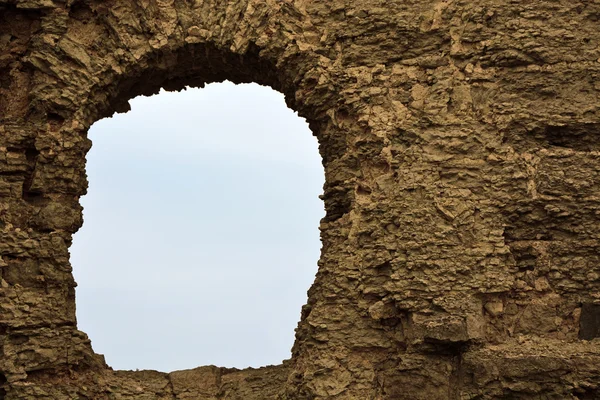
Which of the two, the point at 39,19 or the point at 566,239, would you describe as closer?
the point at 566,239

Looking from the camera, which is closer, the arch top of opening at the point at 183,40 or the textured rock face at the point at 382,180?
the textured rock face at the point at 382,180

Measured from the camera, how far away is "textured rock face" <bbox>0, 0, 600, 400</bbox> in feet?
24.3

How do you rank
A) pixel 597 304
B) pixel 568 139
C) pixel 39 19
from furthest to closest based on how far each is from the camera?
pixel 39 19 → pixel 568 139 → pixel 597 304

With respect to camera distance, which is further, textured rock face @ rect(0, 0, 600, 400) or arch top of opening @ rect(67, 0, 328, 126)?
arch top of opening @ rect(67, 0, 328, 126)

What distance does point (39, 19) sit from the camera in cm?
836

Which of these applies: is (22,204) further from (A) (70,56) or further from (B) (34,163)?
(A) (70,56)

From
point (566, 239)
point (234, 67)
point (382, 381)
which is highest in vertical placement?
point (234, 67)

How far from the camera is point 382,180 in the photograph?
786cm

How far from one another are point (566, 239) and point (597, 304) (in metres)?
0.56

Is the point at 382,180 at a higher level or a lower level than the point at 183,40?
lower

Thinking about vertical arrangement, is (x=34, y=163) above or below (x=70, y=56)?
below

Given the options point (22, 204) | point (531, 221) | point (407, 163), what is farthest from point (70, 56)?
point (531, 221)

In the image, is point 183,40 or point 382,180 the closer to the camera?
point 382,180

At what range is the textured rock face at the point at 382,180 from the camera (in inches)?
292
